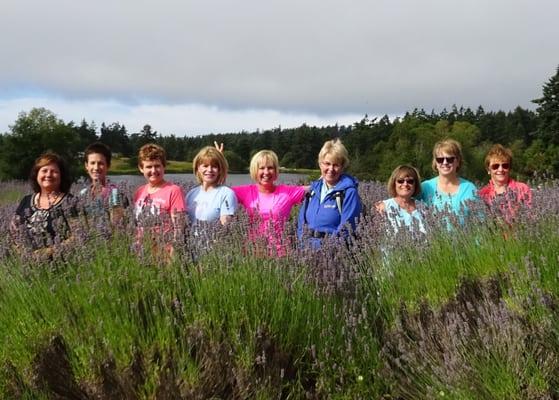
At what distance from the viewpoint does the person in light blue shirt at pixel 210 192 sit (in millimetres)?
4348

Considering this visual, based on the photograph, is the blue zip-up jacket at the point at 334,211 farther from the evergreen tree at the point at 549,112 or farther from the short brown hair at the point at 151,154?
the evergreen tree at the point at 549,112

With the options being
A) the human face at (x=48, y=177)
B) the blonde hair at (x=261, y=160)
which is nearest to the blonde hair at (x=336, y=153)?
the blonde hair at (x=261, y=160)

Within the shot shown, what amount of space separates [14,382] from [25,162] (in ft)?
127

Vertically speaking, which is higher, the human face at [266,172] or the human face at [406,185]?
the human face at [266,172]

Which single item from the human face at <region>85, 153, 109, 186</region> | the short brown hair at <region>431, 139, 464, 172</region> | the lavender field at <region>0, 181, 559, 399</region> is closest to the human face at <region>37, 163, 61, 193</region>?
the human face at <region>85, 153, 109, 186</region>

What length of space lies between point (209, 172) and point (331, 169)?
95 cm

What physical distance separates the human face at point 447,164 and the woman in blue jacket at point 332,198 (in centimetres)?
73

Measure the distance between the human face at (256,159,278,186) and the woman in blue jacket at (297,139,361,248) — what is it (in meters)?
0.36

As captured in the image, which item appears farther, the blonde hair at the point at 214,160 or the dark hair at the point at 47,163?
the blonde hair at the point at 214,160

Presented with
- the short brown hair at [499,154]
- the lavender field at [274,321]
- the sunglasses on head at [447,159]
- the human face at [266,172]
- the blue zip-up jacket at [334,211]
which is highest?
the short brown hair at [499,154]

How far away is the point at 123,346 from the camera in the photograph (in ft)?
8.16

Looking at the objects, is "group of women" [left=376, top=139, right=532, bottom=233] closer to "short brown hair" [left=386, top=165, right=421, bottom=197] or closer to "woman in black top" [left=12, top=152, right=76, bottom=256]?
"short brown hair" [left=386, top=165, right=421, bottom=197]

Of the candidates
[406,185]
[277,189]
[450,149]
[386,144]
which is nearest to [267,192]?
[277,189]

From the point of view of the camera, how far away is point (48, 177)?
14.1 feet
